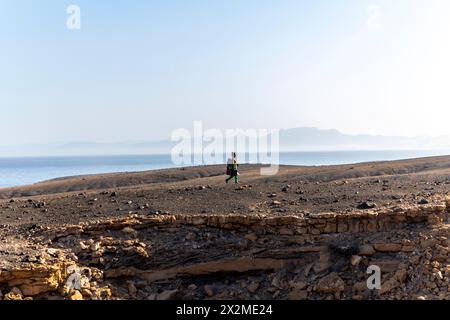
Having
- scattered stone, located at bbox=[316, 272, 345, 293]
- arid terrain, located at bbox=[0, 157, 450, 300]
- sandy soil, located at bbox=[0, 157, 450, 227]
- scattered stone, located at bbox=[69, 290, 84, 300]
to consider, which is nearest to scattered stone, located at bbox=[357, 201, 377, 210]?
arid terrain, located at bbox=[0, 157, 450, 300]

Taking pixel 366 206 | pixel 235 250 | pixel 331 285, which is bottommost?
pixel 331 285

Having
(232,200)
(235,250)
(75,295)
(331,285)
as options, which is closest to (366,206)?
(331,285)

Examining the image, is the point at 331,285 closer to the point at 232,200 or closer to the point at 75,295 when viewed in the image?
the point at 232,200

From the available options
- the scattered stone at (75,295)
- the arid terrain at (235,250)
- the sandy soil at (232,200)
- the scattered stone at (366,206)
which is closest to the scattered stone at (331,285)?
the arid terrain at (235,250)

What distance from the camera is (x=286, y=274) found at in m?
10.3

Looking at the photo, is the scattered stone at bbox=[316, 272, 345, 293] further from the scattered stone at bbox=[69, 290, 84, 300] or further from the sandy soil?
the scattered stone at bbox=[69, 290, 84, 300]

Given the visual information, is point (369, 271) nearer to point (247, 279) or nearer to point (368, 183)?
point (247, 279)

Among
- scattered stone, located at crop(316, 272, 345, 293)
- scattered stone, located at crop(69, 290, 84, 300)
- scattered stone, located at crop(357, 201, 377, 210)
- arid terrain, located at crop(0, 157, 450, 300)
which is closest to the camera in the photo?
scattered stone, located at crop(69, 290, 84, 300)

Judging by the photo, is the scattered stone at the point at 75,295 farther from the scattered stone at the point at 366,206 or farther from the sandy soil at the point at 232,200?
the scattered stone at the point at 366,206

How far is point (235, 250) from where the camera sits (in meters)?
10.7

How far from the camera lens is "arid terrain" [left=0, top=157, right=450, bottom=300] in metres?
9.31

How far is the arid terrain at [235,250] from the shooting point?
30.6 feet
